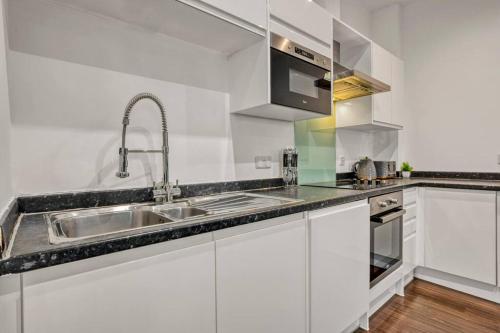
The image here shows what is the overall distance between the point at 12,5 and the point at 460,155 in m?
3.40

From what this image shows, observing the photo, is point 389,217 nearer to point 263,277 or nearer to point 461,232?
point 461,232

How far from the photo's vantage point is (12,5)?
0.98 meters

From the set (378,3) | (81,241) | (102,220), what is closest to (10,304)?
(81,241)

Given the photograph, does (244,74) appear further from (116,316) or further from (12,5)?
(116,316)

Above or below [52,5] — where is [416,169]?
below

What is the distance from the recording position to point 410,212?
2143 mm

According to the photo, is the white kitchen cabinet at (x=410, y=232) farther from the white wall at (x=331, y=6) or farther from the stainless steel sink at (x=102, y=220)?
the stainless steel sink at (x=102, y=220)

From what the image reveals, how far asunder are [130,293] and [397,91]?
2921mm

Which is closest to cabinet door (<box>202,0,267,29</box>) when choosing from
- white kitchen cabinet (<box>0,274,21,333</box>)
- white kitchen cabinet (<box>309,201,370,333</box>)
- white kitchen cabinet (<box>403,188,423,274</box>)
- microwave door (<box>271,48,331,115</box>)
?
microwave door (<box>271,48,331,115</box>)

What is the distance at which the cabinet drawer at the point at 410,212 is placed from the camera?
2094 mm

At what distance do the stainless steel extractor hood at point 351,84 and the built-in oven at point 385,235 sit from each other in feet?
2.67

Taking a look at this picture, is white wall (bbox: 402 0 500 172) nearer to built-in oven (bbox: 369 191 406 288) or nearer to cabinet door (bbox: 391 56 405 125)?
cabinet door (bbox: 391 56 405 125)

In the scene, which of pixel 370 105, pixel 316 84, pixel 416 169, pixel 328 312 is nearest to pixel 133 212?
pixel 328 312

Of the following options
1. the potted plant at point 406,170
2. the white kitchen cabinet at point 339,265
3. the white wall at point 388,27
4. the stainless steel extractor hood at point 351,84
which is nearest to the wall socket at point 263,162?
the white kitchen cabinet at point 339,265
